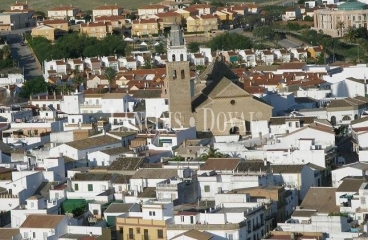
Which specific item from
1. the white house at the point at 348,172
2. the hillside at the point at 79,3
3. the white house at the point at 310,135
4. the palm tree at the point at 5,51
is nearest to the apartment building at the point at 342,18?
the palm tree at the point at 5,51

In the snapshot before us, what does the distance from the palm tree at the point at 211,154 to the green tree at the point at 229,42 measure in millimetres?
32866

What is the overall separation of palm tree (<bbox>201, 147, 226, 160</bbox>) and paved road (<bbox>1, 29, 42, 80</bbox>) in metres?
28.6

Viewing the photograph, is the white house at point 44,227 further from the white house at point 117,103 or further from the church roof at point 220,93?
the white house at point 117,103

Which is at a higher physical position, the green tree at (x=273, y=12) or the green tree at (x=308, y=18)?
the green tree at (x=273, y=12)

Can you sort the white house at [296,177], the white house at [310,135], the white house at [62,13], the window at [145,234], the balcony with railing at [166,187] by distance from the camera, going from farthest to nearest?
1. the white house at [62,13]
2. the white house at [310,135]
3. the white house at [296,177]
4. the balcony with railing at [166,187]
5. the window at [145,234]

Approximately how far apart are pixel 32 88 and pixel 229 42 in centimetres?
1590

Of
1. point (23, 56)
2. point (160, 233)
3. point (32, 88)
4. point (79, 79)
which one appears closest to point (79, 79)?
point (79, 79)

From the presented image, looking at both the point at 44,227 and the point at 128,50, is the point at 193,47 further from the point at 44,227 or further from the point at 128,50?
the point at 44,227

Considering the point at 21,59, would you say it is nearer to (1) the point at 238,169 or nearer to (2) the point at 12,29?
(2) the point at 12,29

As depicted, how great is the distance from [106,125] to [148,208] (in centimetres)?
1505

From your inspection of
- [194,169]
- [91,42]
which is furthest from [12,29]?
[194,169]

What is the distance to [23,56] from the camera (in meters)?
79.4

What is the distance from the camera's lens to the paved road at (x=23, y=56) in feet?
243

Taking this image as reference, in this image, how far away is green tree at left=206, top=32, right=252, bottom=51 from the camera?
76.1m
